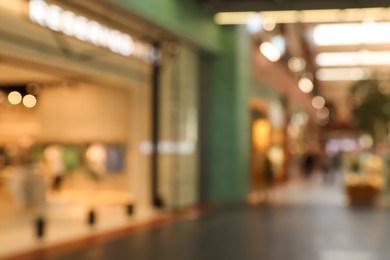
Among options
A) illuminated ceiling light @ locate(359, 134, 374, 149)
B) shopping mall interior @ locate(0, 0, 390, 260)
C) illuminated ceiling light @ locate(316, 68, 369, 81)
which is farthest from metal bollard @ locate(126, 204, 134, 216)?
illuminated ceiling light @ locate(316, 68, 369, 81)

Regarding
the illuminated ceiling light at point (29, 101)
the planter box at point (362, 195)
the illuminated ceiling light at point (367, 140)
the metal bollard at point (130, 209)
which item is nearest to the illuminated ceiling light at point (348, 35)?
the illuminated ceiling light at point (367, 140)

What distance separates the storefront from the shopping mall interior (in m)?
0.03

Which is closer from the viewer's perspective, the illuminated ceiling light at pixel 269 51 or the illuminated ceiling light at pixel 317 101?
the illuminated ceiling light at pixel 269 51

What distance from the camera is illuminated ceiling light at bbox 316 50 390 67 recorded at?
30.0m

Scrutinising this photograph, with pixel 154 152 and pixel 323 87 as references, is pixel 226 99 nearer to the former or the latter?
pixel 154 152

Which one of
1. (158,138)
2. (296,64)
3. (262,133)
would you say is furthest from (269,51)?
(296,64)

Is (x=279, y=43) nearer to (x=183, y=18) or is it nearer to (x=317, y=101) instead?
(x=183, y=18)

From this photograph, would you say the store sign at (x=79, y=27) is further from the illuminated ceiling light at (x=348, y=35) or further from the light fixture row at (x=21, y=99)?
the illuminated ceiling light at (x=348, y=35)

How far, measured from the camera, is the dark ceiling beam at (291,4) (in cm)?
1236

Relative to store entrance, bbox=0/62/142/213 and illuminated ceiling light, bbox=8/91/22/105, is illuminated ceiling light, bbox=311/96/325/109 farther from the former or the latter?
illuminated ceiling light, bbox=8/91/22/105

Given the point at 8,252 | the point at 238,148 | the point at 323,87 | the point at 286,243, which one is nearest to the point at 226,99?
the point at 238,148

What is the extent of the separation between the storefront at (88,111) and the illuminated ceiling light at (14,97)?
3cm

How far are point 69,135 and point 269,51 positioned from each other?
842 cm

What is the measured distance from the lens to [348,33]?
24.6 meters
